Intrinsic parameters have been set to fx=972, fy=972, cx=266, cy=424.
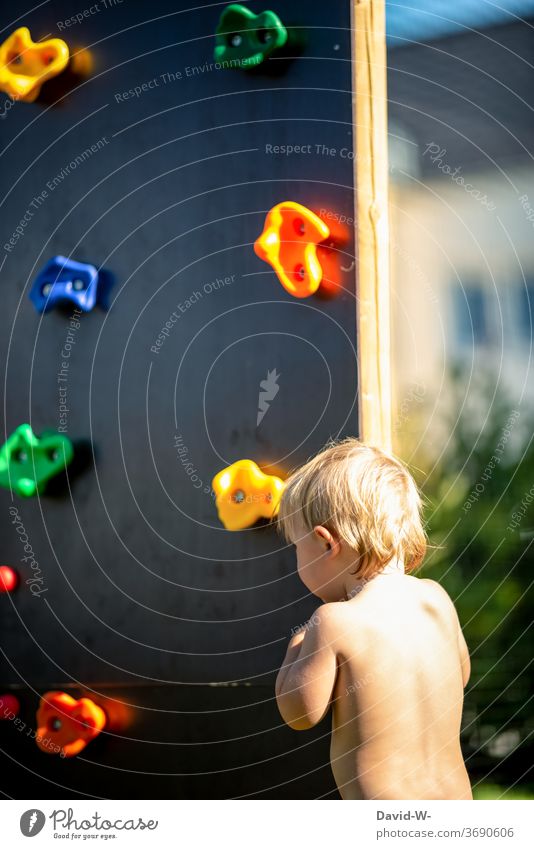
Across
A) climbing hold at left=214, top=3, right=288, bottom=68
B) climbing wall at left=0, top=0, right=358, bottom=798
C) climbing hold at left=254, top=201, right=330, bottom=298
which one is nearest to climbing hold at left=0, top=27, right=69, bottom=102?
climbing wall at left=0, top=0, right=358, bottom=798

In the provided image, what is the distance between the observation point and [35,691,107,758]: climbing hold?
3.75 feet

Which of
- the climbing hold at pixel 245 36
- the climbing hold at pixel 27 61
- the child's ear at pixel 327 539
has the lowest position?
the child's ear at pixel 327 539

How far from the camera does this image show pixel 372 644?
810 millimetres

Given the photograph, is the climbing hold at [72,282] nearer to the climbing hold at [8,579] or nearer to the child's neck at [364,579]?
the climbing hold at [8,579]

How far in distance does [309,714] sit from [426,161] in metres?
0.60

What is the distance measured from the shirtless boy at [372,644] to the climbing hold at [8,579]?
492 mm

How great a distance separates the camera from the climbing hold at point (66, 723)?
3.75 feet

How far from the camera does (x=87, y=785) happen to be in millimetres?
1186

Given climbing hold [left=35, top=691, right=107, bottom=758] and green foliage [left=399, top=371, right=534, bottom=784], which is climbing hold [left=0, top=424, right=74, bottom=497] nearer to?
climbing hold [left=35, top=691, right=107, bottom=758]

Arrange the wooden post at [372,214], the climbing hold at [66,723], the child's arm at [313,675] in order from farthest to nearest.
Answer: the climbing hold at [66,723]
the wooden post at [372,214]
the child's arm at [313,675]

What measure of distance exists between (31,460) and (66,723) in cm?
32

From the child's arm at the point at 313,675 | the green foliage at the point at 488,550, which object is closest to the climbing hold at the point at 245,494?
the green foliage at the point at 488,550

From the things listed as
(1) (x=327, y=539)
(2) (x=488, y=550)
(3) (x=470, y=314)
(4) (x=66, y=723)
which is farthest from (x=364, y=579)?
(4) (x=66, y=723)
